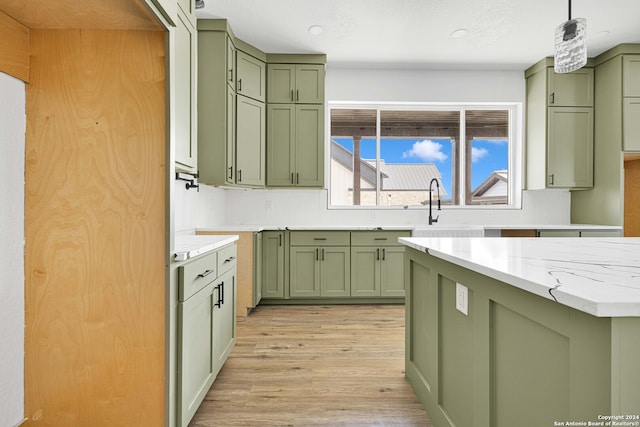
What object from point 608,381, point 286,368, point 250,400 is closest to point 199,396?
point 250,400

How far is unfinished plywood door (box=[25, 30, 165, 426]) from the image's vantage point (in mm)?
1423

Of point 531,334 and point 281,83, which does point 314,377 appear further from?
point 281,83

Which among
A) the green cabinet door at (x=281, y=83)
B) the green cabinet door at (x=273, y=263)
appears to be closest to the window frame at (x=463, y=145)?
the green cabinet door at (x=281, y=83)

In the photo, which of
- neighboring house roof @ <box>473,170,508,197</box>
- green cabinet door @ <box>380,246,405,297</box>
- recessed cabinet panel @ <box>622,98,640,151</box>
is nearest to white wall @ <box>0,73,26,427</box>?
green cabinet door @ <box>380,246,405,297</box>

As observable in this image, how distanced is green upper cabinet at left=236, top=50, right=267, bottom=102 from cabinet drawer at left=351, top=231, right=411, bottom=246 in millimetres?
1871

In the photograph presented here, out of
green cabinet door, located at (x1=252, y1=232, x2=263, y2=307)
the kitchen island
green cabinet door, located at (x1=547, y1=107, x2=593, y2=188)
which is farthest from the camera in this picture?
green cabinet door, located at (x1=547, y1=107, x2=593, y2=188)

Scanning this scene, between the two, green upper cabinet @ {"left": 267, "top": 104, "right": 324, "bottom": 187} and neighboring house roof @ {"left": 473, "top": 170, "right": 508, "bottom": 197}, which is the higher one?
green upper cabinet @ {"left": 267, "top": 104, "right": 324, "bottom": 187}

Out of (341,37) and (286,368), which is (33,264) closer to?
(286,368)

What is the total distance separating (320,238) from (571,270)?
286 cm

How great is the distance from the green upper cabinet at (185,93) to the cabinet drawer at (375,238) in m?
2.01

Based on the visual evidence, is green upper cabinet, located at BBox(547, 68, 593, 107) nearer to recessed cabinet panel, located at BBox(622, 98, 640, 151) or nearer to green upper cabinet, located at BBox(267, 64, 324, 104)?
A: recessed cabinet panel, located at BBox(622, 98, 640, 151)

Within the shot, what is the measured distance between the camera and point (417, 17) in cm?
314

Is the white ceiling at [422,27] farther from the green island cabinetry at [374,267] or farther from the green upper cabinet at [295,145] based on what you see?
the green island cabinetry at [374,267]

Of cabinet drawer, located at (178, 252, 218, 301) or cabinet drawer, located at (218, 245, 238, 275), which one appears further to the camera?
cabinet drawer, located at (218, 245, 238, 275)
